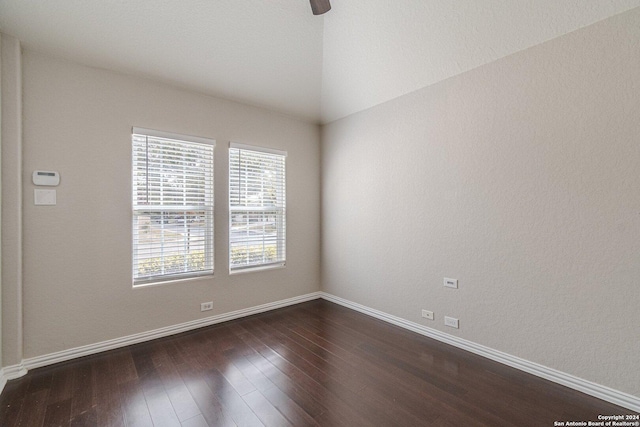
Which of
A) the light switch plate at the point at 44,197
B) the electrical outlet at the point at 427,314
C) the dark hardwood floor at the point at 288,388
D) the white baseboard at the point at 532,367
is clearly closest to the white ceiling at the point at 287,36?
the light switch plate at the point at 44,197

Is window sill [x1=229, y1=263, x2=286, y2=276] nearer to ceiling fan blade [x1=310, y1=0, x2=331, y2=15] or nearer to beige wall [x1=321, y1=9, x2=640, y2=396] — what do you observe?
beige wall [x1=321, y1=9, x2=640, y2=396]

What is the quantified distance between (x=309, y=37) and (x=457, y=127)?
5.90ft

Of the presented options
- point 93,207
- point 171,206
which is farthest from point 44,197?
point 171,206

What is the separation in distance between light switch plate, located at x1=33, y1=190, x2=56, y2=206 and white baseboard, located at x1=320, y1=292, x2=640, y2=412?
3.69m

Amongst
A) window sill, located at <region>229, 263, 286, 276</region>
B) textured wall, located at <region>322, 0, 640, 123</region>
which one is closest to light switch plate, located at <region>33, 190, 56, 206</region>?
window sill, located at <region>229, 263, 286, 276</region>

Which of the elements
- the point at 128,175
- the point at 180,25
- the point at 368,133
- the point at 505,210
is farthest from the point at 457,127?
the point at 128,175

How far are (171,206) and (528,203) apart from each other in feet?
11.7

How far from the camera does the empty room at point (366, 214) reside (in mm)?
2006

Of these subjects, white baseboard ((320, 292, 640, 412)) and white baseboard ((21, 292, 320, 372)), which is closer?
white baseboard ((320, 292, 640, 412))

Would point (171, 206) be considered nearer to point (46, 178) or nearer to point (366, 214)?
point (46, 178)

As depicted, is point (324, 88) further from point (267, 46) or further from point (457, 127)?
point (457, 127)

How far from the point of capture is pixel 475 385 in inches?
87.0

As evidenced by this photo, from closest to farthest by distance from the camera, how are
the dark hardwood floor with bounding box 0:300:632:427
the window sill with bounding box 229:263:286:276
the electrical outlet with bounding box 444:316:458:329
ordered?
the dark hardwood floor with bounding box 0:300:632:427 < the electrical outlet with bounding box 444:316:458:329 < the window sill with bounding box 229:263:286:276

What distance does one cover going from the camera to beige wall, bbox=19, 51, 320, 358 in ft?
8.07
